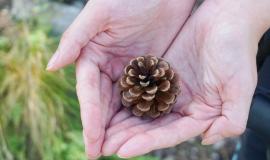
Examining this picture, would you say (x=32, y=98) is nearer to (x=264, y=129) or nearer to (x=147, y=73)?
(x=147, y=73)

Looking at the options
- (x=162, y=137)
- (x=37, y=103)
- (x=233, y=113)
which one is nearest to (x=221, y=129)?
(x=233, y=113)

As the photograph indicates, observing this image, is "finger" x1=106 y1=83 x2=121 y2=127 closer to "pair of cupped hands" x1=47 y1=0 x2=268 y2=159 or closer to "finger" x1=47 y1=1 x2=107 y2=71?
"pair of cupped hands" x1=47 y1=0 x2=268 y2=159

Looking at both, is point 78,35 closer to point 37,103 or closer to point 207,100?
point 207,100

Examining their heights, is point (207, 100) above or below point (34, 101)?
above

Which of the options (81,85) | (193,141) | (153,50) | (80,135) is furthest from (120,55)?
(193,141)

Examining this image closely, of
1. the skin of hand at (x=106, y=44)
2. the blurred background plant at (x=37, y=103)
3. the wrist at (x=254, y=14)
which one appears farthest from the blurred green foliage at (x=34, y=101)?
the wrist at (x=254, y=14)

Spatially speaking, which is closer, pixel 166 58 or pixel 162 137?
pixel 162 137

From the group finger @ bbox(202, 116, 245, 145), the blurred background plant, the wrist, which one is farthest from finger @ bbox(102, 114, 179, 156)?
the blurred background plant
